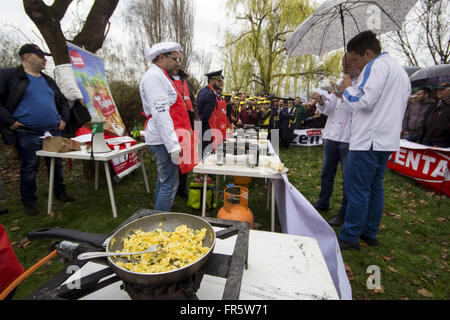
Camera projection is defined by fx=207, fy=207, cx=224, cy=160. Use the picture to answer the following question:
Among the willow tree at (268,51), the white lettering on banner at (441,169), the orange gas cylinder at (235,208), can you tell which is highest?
the willow tree at (268,51)

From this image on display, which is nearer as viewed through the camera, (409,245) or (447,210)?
(409,245)

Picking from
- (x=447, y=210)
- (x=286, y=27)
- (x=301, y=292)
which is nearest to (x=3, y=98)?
(x=301, y=292)

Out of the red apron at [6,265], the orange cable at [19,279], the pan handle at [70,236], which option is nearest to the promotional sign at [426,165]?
the pan handle at [70,236]

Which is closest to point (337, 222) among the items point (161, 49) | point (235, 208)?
point (235, 208)

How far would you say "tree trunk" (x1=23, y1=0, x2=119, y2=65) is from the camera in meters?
3.47

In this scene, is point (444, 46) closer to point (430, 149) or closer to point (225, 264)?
point (430, 149)

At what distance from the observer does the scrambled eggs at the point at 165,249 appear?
2.61 feet

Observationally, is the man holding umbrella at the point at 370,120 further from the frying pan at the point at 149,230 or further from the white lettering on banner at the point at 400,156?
the white lettering on banner at the point at 400,156

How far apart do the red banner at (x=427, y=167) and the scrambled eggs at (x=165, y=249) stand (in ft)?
17.4

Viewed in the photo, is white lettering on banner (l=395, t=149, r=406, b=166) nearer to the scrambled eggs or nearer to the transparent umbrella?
the transparent umbrella

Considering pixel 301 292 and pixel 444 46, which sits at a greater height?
pixel 444 46

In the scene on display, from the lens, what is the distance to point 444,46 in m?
12.3

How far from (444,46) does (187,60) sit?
1524cm

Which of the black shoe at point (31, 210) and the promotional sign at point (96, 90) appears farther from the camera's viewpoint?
the promotional sign at point (96, 90)
